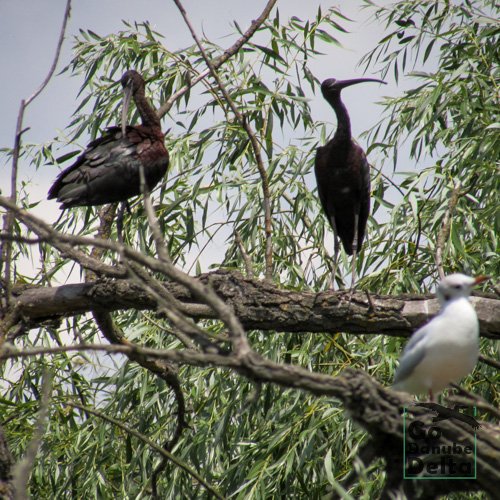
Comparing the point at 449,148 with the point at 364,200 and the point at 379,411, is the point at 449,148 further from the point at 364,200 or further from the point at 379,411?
the point at 379,411

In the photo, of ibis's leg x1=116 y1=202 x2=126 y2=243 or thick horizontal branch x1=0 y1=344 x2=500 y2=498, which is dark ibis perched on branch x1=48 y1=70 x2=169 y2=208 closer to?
ibis's leg x1=116 y1=202 x2=126 y2=243

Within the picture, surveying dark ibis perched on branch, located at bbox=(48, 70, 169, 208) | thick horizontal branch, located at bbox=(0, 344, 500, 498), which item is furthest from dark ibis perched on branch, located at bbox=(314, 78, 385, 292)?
thick horizontal branch, located at bbox=(0, 344, 500, 498)

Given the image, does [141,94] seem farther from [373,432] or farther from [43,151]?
[373,432]

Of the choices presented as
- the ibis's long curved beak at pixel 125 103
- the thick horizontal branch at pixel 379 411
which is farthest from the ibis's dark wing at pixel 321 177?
the thick horizontal branch at pixel 379 411

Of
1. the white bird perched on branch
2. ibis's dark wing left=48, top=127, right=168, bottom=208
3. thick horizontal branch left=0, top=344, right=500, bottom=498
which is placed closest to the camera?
thick horizontal branch left=0, top=344, right=500, bottom=498

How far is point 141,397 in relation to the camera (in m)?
3.83

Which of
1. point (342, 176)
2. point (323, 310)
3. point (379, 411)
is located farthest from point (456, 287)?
point (342, 176)

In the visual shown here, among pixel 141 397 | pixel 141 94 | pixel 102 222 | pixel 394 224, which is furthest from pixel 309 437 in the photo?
pixel 141 94

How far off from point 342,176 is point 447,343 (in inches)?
93.5

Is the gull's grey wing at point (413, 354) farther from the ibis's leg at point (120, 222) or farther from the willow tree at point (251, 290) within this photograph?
the ibis's leg at point (120, 222)

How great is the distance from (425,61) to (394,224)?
4.94 feet

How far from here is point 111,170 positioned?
4.05 meters

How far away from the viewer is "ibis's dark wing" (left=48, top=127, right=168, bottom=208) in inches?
158

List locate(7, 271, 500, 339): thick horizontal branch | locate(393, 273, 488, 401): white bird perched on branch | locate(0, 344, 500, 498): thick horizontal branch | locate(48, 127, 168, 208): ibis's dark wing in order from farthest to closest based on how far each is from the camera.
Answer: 1. locate(48, 127, 168, 208): ibis's dark wing
2. locate(7, 271, 500, 339): thick horizontal branch
3. locate(393, 273, 488, 401): white bird perched on branch
4. locate(0, 344, 500, 498): thick horizontal branch
